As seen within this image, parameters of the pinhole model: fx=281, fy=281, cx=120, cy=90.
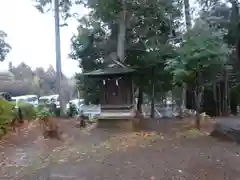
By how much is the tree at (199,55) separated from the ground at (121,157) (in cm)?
182

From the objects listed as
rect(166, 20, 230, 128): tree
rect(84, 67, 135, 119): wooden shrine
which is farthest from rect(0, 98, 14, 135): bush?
rect(166, 20, 230, 128): tree

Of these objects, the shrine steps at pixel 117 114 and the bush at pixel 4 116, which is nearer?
the bush at pixel 4 116

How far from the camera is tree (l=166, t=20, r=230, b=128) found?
26.8 ft

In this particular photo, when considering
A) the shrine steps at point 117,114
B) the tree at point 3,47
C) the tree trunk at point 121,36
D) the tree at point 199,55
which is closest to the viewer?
the tree at point 199,55

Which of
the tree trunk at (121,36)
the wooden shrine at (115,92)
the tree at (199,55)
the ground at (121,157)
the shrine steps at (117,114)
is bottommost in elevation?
the ground at (121,157)

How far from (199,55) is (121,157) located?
4.03 m

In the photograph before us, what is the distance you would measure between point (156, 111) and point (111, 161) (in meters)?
12.4

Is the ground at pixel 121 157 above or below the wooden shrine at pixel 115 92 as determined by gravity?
below

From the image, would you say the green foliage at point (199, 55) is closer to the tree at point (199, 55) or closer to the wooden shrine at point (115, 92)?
the tree at point (199, 55)

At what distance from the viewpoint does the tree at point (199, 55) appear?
8.16m

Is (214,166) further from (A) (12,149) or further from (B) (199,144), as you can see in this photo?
(A) (12,149)

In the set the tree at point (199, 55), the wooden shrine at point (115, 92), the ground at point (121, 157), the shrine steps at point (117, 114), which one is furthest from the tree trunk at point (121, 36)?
the ground at point (121, 157)

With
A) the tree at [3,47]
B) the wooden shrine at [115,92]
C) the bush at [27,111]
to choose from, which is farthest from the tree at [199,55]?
the tree at [3,47]

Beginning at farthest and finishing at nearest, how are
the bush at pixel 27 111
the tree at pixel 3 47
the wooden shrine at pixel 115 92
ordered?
1. the tree at pixel 3 47
2. the bush at pixel 27 111
3. the wooden shrine at pixel 115 92
